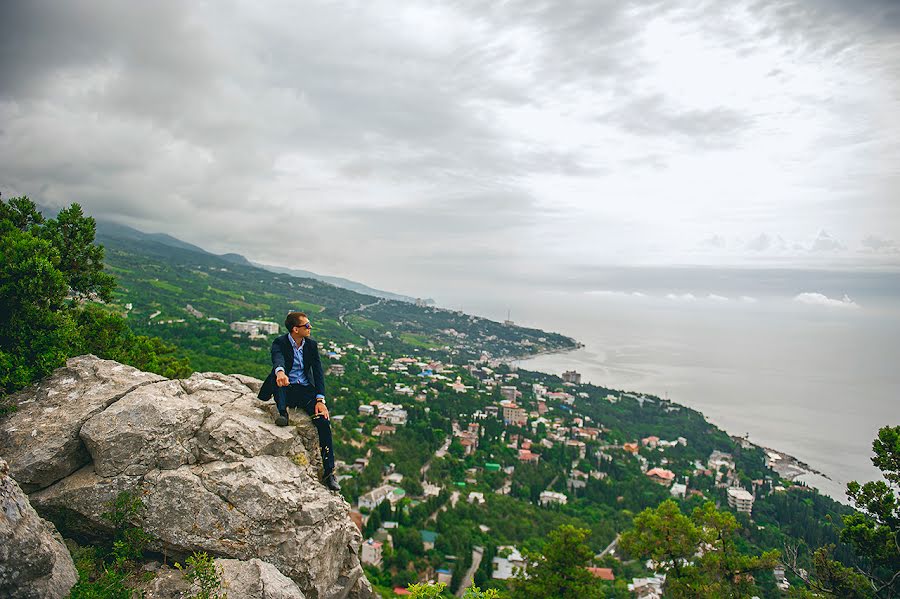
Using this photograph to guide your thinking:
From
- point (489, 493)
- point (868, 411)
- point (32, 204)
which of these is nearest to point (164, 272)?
point (489, 493)

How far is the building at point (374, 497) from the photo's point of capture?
3105 centimetres

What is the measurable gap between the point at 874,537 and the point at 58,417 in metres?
13.9

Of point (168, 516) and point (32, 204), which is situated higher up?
point (32, 204)

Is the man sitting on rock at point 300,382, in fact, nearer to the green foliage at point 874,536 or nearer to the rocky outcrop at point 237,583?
the rocky outcrop at point 237,583

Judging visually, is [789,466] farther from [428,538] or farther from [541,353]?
[541,353]

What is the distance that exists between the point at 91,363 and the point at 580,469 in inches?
1836

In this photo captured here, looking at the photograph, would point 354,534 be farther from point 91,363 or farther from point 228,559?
point 91,363

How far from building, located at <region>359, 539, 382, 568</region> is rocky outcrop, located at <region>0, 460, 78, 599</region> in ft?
72.9

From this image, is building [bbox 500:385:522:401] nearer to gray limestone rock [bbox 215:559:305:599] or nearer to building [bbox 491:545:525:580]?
building [bbox 491:545:525:580]

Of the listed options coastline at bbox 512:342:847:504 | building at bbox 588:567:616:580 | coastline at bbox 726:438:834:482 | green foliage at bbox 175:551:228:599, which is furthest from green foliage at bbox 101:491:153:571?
coastline at bbox 726:438:834:482

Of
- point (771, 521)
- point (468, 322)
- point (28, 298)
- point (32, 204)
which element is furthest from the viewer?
point (468, 322)

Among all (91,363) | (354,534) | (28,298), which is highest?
(28,298)

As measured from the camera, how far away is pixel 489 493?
3634 centimetres

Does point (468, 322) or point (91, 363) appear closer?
point (91, 363)
